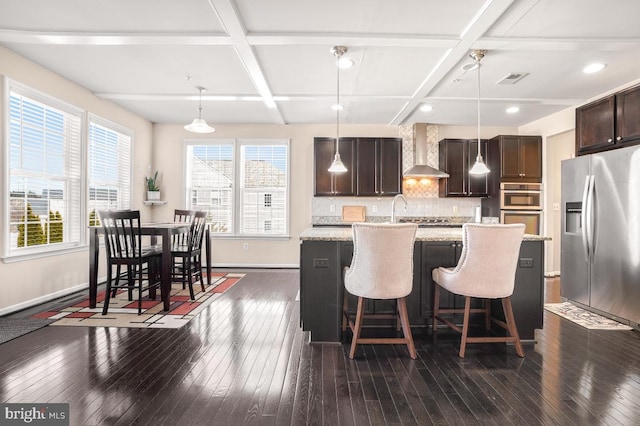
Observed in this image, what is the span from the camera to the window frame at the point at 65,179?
11.2ft

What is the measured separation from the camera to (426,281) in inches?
119

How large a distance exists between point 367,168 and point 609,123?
3.16 m

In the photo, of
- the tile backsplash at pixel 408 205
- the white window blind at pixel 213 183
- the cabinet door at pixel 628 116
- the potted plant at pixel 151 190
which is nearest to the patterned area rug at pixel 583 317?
the cabinet door at pixel 628 116

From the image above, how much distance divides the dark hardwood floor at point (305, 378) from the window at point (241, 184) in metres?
3.23

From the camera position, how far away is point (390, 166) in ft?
19.3

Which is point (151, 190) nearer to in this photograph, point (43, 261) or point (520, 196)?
point (43, 261)

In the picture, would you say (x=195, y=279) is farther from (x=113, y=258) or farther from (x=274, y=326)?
(x=274, y=326)

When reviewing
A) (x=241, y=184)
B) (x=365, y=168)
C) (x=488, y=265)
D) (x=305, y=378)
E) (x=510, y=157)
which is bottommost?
(x=305, y=378)

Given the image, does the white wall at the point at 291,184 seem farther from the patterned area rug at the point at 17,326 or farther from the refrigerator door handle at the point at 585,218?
the refrigerator door handle at the point at 585,218

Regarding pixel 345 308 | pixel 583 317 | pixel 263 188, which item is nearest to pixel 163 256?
pixel 345 308

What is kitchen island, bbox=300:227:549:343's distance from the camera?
2.82 meters

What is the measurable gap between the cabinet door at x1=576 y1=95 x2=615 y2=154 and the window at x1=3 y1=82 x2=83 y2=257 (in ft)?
20.4

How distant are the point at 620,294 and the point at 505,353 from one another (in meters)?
1.73

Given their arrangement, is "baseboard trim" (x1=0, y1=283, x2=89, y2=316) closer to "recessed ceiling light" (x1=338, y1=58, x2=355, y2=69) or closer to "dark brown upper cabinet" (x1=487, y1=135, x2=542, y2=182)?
"recessed ceiling light" (x1=338, y1=58, x2=355, y2=69)
